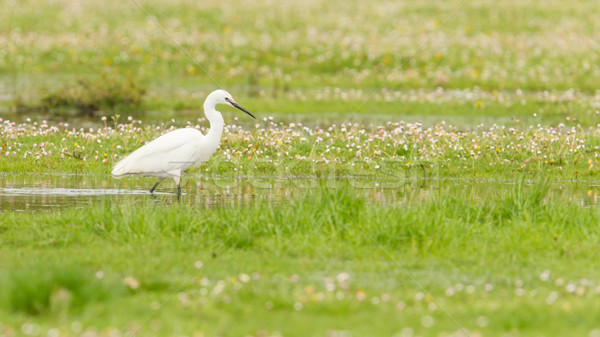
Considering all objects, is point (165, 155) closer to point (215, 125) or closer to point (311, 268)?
point (215, 125)

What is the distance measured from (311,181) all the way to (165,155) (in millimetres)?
2628

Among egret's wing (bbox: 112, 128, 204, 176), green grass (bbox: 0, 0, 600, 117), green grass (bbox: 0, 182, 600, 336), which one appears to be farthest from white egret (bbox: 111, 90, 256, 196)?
green grass (bbox: 0, 0, 600, 117)

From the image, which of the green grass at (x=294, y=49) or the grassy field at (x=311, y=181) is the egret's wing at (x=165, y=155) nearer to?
the grassy field at (x=311, y=181)

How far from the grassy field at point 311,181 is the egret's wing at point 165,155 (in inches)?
17.5

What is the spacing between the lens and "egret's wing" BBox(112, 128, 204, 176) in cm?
1107

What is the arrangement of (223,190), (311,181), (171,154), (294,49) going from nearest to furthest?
(171,154)
(223,190)
(311,181)
(294,49)

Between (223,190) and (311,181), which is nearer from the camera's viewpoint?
(223,190)

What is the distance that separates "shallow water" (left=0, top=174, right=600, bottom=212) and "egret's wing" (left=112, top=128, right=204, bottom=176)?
0.41m

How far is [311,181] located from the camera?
1285 cm

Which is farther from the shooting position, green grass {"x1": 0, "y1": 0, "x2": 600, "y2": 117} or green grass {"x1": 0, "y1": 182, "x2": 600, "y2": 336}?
green grass {"x1": 0, "y1": 0, "x2": 600, "y2": 117}

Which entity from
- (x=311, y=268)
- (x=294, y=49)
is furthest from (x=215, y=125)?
(x=294, y=49)

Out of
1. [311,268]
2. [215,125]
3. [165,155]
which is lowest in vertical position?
[311,268]

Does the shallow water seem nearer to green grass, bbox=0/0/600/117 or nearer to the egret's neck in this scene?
the egret's neck

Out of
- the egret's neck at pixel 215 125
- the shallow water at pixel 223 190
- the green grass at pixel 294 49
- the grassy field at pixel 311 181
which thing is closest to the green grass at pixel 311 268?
the grassy field at pixel 311 181
